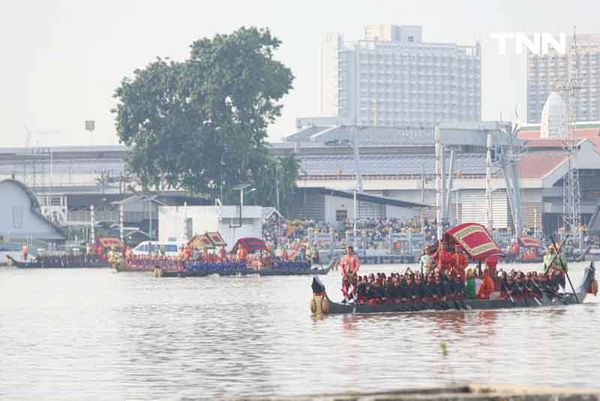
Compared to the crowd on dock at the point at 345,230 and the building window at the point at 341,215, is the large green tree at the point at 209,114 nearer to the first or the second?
the crowd on dock at the point at 345,230

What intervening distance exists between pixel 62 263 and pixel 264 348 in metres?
89.9

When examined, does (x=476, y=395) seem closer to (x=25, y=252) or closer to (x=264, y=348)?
(x=264, y=348)

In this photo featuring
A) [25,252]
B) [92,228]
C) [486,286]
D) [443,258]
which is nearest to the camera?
[486,286]

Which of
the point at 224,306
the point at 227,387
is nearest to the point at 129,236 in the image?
the point at 224,306

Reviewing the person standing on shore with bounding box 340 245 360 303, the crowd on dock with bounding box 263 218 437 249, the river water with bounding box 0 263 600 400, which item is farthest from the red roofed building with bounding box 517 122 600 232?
the person standing on shore with bounding box 340 245 360 303

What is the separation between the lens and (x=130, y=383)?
144 feet

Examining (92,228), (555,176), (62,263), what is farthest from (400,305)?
(555,176)

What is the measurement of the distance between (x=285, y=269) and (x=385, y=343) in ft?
213

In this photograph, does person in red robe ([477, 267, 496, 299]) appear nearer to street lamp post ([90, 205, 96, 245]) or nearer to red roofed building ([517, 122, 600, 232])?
street lamp post ([90, 205, 96, 245])

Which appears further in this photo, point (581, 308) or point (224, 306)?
point (224, 306)

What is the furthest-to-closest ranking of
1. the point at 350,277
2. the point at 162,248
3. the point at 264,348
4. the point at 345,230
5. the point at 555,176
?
the point at 555,176
the point at 345,230
the point at 162,248
the point at 350,277
the point at 264,348

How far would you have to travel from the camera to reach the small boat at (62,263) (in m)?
141

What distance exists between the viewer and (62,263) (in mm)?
142125

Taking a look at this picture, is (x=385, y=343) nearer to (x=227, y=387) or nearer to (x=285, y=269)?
(x=227, y=387)
